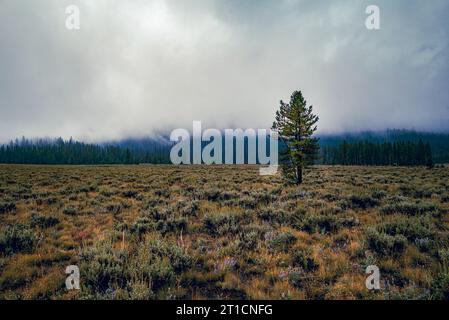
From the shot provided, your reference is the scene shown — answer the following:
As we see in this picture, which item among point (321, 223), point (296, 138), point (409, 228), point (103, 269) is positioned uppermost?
point (296, 138)

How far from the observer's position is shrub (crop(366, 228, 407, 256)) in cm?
556

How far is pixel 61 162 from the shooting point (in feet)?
362

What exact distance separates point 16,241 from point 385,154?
106 meters

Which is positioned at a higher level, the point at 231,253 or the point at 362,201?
the point at 362,201

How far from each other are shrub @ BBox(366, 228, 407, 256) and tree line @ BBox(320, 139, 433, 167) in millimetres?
90555

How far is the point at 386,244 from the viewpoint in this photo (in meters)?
5.77

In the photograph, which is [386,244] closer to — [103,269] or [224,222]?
[224,222]

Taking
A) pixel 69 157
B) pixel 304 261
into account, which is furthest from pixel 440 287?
pixel 69 157

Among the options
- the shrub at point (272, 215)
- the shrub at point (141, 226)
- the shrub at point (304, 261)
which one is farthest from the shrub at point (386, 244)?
the shrub at point (141, 226)

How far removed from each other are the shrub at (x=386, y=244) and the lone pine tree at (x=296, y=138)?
38.7 feet

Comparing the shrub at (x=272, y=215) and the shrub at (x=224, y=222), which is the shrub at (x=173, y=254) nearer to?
the shrub at (x=224, y=222)

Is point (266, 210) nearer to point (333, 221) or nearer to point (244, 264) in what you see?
point (333, 221)

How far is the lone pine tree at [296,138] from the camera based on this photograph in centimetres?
1773
